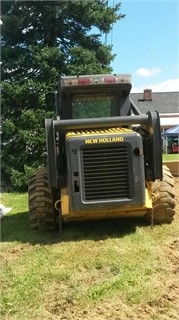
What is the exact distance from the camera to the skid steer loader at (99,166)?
19.1 ft

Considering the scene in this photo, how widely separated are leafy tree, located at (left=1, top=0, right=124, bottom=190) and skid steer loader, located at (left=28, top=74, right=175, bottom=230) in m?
7.13

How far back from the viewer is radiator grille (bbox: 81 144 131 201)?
19.2 feet

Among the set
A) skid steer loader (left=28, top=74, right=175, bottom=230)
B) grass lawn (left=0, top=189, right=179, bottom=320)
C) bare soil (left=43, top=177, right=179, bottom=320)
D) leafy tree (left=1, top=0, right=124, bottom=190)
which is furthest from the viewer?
leafy tree (left=1, top=0, right=124, bottom=190)

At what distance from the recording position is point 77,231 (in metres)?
6.38

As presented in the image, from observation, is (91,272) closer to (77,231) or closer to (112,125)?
(77,231)

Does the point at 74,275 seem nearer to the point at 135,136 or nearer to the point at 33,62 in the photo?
the point at 135,136

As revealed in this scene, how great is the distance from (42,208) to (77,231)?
0.60 m

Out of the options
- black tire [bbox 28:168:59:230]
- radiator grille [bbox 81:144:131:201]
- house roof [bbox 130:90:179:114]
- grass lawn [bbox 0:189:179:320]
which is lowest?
grass lawn [bbox 0:189:179:320]

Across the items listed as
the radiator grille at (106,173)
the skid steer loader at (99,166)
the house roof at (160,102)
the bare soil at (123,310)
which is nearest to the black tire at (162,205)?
the skid steer loader at (99,166)

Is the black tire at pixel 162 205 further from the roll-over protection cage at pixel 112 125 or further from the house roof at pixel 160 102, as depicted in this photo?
→ the house roof at pixel 160 102

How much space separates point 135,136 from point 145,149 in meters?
0.65

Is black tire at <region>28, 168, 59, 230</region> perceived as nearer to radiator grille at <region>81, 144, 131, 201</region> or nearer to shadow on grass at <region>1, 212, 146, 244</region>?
shadow on grass at <region>1, 212, 146, 244</region>

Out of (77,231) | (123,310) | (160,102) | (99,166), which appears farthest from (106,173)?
(160,102)

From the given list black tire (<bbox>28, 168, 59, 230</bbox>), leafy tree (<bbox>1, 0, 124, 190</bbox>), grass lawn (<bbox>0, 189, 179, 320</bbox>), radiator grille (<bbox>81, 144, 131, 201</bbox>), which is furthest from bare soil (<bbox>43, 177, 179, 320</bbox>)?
leafy tree (<bbox>1, 0, 124, 190</bbox>)
